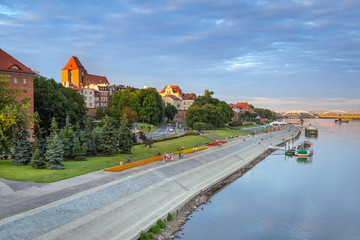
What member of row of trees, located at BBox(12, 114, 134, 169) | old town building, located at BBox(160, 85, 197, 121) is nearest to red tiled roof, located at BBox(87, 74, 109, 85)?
old town building, located at BBox(160, 85, 197, 121)

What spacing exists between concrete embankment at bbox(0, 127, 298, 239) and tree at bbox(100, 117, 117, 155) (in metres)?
7.78

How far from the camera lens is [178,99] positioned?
149 m

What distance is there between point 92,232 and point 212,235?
896 centimetres

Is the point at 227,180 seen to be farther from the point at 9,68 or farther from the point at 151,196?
the point at 9,68

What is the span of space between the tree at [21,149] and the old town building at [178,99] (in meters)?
109

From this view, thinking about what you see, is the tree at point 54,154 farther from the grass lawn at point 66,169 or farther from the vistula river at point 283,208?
the vistula river at point 283,208

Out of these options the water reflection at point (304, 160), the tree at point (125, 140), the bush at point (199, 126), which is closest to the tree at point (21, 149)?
the tree at point (125, 140)

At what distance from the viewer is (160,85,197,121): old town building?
14600 centimetres

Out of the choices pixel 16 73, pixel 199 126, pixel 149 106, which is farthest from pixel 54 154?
pixel 149 106

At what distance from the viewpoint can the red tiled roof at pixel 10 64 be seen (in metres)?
47.6

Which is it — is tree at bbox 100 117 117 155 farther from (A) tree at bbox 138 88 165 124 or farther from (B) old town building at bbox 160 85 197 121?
(B) old town building at bbox 160 85 197 121

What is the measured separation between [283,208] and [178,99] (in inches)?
4756

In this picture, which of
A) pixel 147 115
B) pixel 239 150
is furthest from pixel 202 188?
pixel 147 115

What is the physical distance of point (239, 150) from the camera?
60281 millimetres
